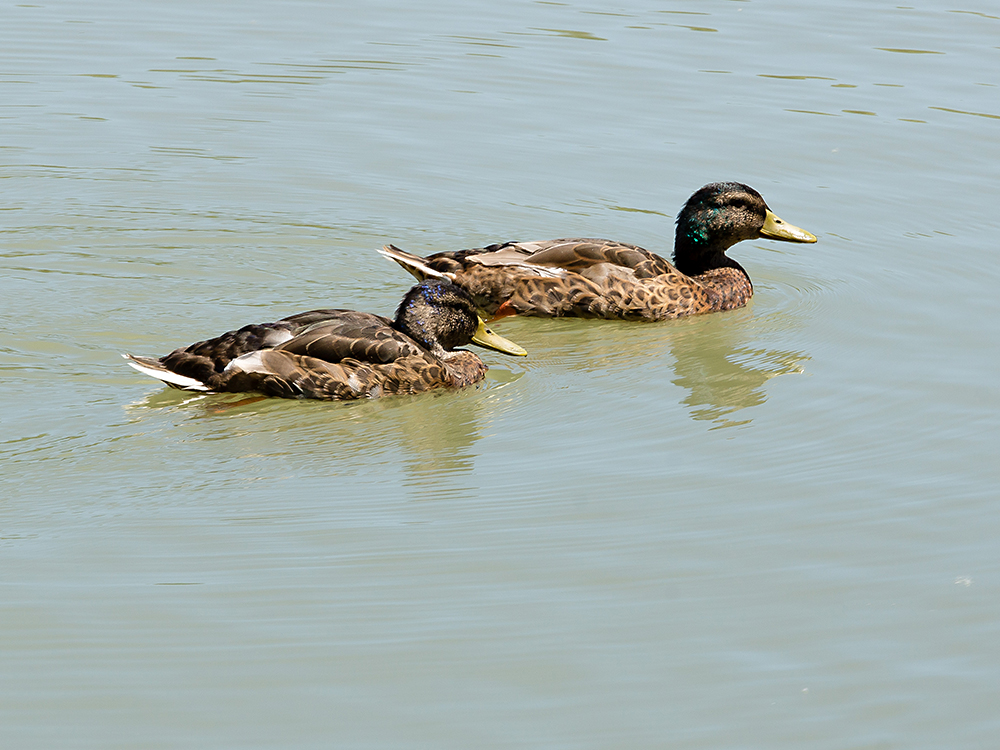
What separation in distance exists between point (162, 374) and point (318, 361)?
92 cm

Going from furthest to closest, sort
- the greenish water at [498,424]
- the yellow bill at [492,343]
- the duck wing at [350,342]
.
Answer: the yellow bill at [492,343] < the duck wing at [350,342] < the greenish water at [498,424]

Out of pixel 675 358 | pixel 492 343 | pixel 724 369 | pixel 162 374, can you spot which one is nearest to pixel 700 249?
pixel 675 358

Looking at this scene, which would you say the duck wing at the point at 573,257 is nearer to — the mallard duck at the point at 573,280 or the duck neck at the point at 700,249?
the mallard duck at the point at 573,280

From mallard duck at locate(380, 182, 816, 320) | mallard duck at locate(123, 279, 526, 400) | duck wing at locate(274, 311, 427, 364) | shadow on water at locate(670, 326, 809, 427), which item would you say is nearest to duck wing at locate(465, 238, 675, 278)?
mallard duck at locate(380, 182, 816, 320)

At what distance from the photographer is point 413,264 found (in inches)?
426

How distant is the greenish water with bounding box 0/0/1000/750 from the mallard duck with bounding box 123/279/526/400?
0.14 meters

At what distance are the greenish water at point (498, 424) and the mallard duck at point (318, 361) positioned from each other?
0.45ft

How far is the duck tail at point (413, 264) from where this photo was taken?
10773 mm

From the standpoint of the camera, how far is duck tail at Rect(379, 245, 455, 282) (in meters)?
10.8

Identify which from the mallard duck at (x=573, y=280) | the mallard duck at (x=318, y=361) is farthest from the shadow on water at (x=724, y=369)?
the mallard duck at (x=318, y=361)

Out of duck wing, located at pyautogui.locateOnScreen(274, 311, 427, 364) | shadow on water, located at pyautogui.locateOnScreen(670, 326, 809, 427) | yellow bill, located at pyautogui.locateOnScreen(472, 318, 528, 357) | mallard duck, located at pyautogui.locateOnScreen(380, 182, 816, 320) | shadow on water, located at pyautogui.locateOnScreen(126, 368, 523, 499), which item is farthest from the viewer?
mallard duck, located at pyautogui.locateOnScreen(380, 182, 816, 320)

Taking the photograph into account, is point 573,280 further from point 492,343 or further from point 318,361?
point 318,361

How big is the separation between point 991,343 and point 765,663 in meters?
5.02

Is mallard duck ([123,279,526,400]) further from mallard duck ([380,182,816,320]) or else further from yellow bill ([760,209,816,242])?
yellow bill ([760,209,816,242])
